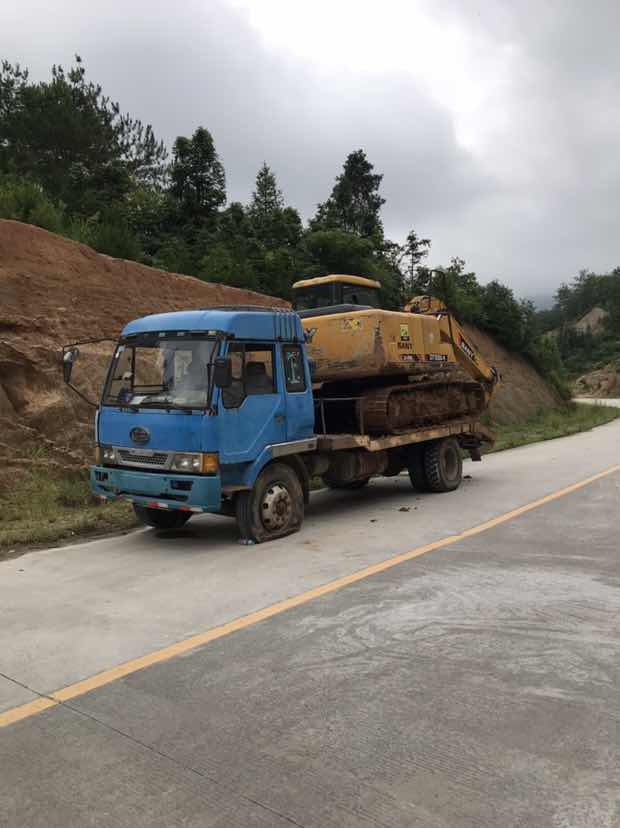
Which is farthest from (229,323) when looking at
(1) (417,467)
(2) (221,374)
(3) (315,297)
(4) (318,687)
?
(3) (315,297)

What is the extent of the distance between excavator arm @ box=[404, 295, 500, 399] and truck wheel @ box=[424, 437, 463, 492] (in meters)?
1.80

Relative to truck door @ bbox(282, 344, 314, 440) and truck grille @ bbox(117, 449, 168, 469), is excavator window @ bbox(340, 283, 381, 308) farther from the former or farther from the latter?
truck grille @ bbox(117, 449, 168, 469)

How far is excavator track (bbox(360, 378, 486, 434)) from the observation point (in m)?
9.97

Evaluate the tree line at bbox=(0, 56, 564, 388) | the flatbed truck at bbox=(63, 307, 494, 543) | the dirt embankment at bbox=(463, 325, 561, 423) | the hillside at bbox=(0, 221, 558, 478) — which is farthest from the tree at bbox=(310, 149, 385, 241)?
the flatbed truck at bbox=(63, 307, 494, 543)

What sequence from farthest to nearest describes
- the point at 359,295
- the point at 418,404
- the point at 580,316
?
the point at 580,316 < the point at 359,295 < the point at 418,404

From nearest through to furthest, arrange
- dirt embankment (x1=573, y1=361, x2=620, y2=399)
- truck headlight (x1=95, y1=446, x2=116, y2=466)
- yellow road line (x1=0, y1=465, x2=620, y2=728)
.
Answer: yellow road line (x1=0, y1=465, x2=620, y2=728)
truck headlight (x1=95, y1=446, x2=116, y2=466)
dirt embankment (x1=573, y1=361, x2=620, y2=399)

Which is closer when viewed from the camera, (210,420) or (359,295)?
(210,420)

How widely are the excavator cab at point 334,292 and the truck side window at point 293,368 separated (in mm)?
3550

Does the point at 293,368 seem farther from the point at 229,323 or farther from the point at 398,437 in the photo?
the point at 398,437

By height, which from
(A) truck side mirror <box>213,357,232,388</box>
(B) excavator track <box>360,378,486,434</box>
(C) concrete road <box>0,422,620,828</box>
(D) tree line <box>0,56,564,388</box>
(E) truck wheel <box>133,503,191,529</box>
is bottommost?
(C) concrete road <box>0,422,620,828</box>

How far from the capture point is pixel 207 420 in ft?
23.9

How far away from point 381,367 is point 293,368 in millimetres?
1764

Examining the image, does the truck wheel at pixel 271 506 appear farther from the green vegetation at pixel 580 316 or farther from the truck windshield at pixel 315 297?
the green vegetation at pixel 580 316

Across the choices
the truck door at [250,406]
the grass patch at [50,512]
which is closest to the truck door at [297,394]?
the truck door at [250,406]
